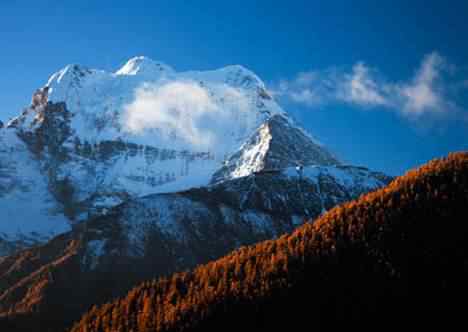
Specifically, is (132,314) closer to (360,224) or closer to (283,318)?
(283,318)

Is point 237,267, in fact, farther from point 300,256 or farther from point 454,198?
point 454,198

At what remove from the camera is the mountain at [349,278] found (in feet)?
404

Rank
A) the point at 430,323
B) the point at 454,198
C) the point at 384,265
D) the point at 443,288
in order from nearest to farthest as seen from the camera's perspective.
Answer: the point at 430,323 → the point at 443,288 → the point at 384,265 → the point at 454,198

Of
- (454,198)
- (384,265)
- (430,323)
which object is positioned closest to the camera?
(430,323)

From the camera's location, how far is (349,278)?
5231 inches

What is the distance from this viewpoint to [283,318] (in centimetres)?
12269

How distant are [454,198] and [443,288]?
29.1 metres

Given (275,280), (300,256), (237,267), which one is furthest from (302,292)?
(237,267)

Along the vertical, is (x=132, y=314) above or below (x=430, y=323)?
above

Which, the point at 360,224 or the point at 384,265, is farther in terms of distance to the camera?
the point at 360,224

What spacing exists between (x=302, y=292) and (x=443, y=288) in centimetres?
2920

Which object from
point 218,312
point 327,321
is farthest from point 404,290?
point 218,312

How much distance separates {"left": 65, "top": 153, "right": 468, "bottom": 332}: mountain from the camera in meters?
123

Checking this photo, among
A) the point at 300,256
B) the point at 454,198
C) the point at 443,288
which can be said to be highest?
the point at 454,198
